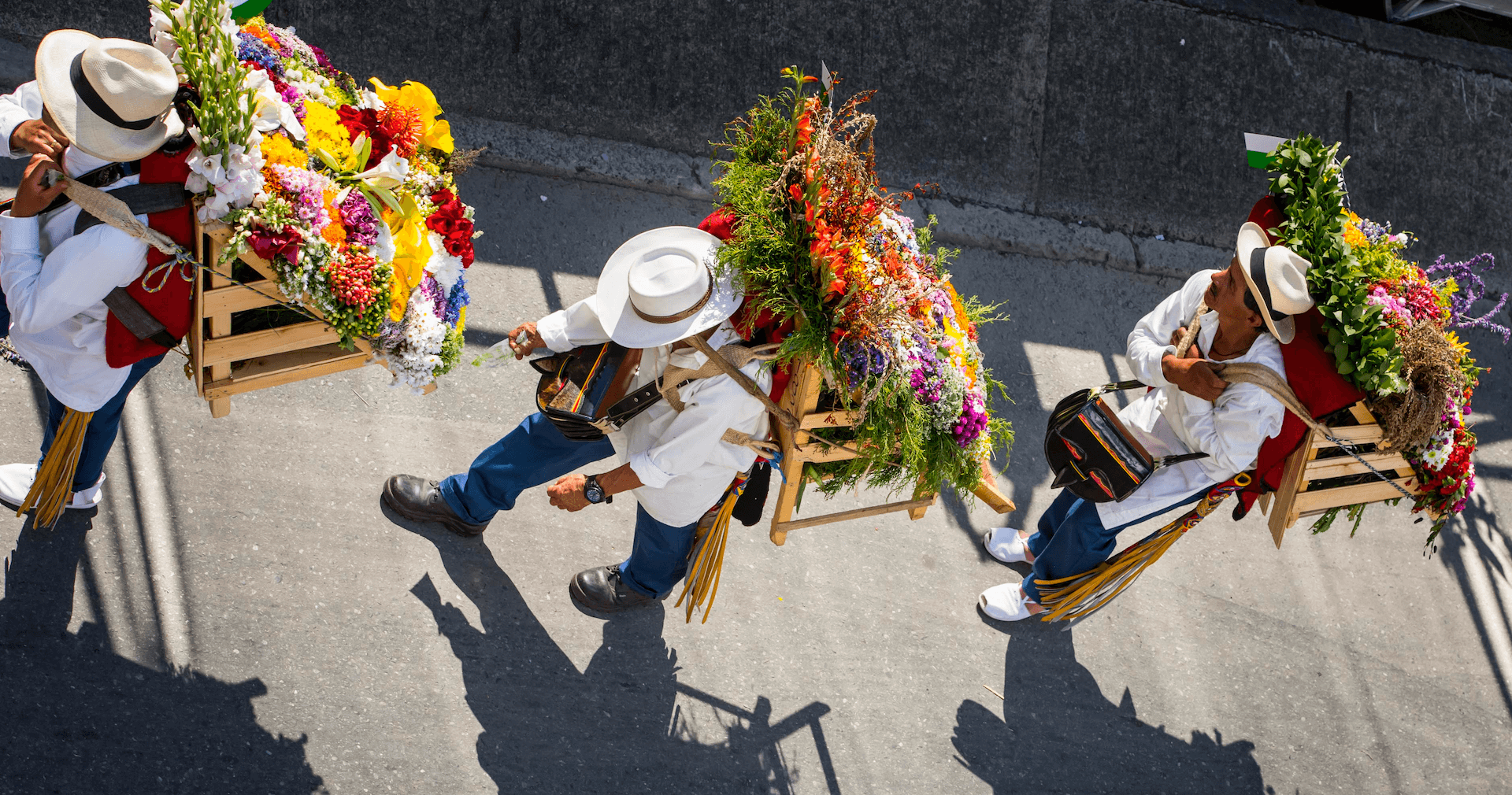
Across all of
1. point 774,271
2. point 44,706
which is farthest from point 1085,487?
point 44,706

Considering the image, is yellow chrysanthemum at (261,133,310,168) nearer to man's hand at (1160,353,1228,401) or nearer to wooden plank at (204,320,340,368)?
wooden plank at (204,320,340,368)

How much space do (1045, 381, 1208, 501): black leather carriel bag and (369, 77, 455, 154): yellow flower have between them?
270cm

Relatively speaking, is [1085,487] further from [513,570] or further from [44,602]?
[44,602]

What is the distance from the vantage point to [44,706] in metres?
3.76

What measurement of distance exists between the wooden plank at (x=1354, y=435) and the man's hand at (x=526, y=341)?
2882mm

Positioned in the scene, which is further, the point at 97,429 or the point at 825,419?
the point at 97,429

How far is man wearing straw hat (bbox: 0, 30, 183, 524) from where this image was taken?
9.59 feet

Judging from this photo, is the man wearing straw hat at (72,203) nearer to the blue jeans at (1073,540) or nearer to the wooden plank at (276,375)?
the wooden plank at (276,375)

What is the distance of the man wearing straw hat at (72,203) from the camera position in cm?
292

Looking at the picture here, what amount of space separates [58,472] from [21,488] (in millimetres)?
359

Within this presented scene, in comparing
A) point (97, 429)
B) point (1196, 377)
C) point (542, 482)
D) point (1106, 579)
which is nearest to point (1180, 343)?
point (1196, 377)

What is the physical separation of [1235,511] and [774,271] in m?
2.42

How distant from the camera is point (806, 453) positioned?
12.3 feet

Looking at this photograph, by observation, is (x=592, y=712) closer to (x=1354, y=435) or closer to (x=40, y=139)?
(x=40, y=139)
